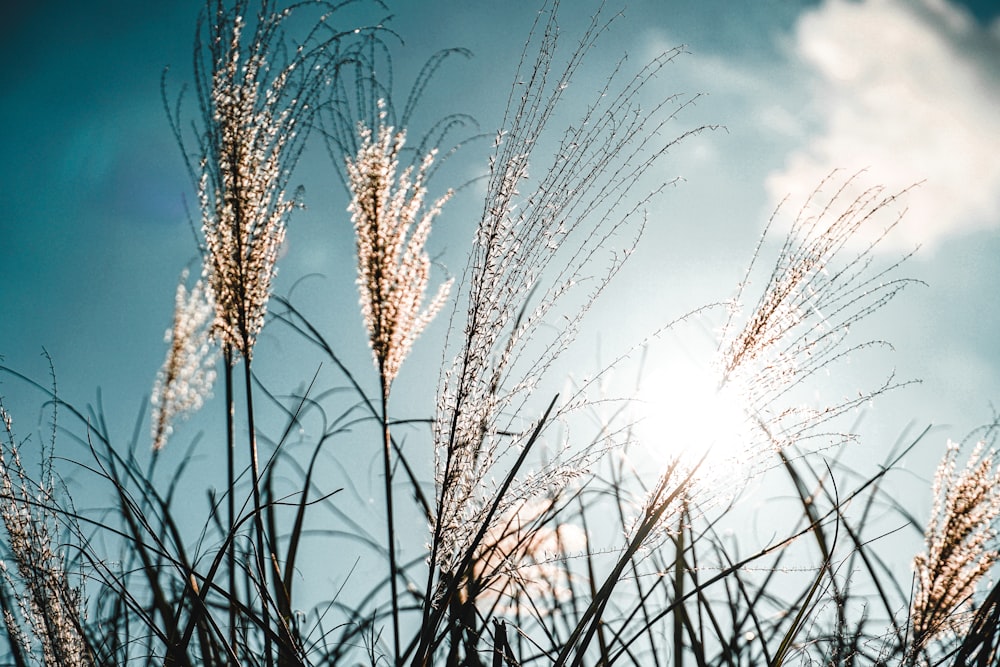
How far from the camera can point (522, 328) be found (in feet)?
3.92

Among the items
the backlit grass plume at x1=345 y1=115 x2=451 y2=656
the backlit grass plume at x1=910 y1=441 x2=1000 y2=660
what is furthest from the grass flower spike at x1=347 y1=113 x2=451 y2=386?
the backlit grass plume at x1=910 y1=441 x2=1000 y2=660

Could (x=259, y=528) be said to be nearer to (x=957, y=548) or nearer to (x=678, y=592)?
(x=678, y=592)

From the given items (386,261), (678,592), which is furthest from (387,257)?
(678,592)

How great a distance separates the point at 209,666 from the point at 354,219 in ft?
4.30

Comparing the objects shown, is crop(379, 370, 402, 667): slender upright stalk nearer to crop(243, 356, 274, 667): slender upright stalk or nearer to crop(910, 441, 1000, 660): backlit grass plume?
crop(243, 356, 274, 667): slender upright stalk

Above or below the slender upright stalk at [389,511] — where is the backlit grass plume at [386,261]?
above

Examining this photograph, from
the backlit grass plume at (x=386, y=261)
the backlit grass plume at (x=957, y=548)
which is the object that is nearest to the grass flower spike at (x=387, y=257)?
the backlit grass plume at (x=386, y=261)

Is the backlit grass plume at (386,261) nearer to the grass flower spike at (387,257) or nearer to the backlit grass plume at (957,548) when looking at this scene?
the grass flower spike at (387,257)

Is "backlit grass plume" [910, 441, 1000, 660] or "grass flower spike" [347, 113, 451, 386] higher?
"grass flower spike" [347, 113, 451, 386]

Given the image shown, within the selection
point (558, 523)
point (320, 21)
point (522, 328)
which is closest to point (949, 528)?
point (558, 523)

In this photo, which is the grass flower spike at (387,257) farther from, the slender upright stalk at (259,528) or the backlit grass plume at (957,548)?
the backlit grass plume at (957,548)

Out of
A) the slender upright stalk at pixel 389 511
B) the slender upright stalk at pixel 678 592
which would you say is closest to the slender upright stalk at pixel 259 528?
the slender upright stalk at pixel 389 511

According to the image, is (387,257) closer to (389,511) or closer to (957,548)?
(389,511)

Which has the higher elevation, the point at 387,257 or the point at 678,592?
the point at 387,257
